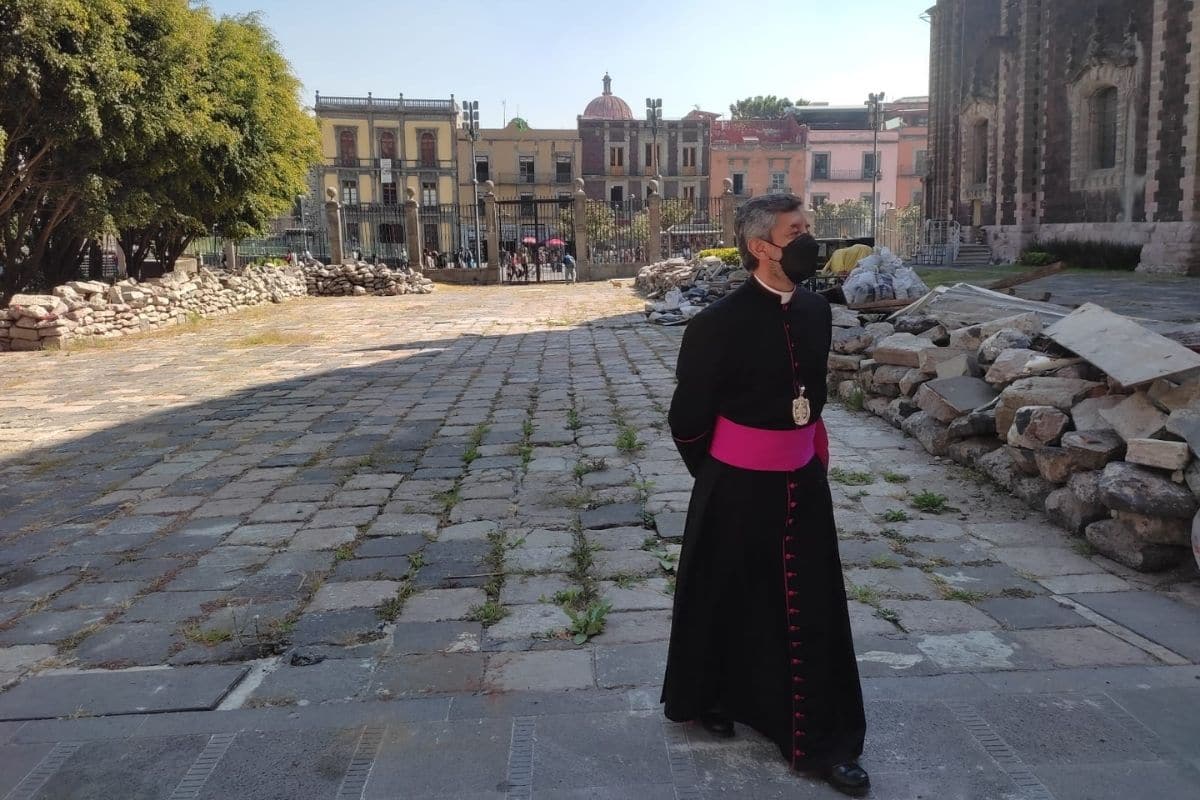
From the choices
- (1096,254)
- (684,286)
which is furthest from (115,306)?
(1096,254)

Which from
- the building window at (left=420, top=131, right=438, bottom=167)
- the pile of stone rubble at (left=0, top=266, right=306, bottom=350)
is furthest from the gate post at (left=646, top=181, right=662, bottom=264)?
the building window at (left=420, top=131, right=438, bottom=167)

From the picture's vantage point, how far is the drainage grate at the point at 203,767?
2.64m

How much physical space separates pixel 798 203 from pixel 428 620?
7.69 ft

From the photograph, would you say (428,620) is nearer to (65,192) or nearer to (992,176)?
(65,192)

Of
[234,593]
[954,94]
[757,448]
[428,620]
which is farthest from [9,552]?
[954,94]

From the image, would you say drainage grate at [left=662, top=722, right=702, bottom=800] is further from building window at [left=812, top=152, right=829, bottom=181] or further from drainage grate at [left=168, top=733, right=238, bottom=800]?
building window at [left=812, top=152, right=829, bottom=181]

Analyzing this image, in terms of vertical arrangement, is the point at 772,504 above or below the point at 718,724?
above

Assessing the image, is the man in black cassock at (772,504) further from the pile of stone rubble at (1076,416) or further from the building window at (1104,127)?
the building window at (1104,127)

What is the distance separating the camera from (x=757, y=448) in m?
2.72

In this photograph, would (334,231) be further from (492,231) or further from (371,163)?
(371,163)

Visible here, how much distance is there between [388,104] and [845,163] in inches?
1202

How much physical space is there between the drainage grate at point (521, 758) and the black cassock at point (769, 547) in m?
0.57

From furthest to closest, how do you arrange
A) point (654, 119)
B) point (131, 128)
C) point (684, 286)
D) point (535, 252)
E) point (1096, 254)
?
point (654, 119) → point (535, 252) → point (1096, 254) → point (684, 286) → point (131, 128)

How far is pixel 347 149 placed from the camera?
58.7m
